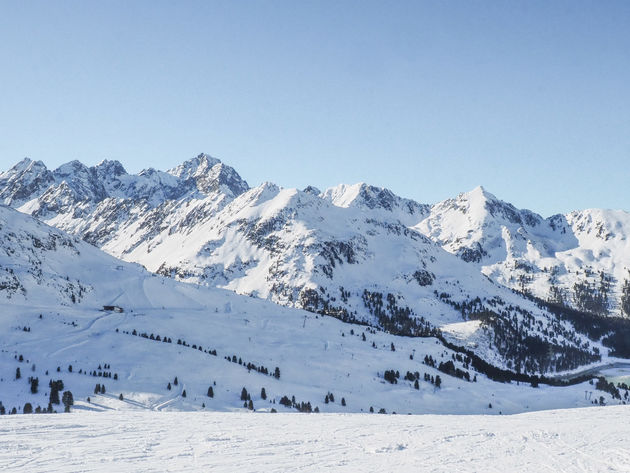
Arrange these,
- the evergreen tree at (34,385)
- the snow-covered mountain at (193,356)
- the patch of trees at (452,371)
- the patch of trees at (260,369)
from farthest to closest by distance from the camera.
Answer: the patch of trees at (452,371)
the patch of trees at (260,369)
the snow-covered mountain at (193,356)
the evergreen tree at (34,385)

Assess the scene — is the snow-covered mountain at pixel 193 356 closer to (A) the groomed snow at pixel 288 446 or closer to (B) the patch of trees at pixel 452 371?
(B) the patch of trees at pixel 452 371

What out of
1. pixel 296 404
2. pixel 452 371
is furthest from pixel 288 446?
pixel 452 371

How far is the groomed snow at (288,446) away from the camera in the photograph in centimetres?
1644

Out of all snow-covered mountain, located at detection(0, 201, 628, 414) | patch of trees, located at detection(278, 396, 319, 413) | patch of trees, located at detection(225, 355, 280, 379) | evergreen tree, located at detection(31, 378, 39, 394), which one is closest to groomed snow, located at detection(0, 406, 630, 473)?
snow-covered mountain, located at detection(0, 201, 628, 414)

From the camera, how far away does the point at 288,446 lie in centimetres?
1952

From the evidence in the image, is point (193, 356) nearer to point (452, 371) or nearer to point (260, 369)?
point (260, 369)

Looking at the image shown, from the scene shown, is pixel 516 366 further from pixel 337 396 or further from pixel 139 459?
pixel 139 459

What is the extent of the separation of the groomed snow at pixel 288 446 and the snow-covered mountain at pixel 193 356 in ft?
77.4

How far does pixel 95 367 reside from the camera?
60.8 meters

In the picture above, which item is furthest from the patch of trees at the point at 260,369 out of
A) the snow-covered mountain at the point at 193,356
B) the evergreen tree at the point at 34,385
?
the evergreen tree at the point at 34,385

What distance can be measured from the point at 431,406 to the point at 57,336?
61.0m

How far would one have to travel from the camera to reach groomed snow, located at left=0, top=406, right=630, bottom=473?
1644 centimetres

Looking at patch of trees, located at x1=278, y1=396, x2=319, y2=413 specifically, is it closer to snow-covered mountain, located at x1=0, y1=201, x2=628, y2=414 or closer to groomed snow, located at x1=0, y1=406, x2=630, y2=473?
snow-covered mountain, located at x1=0, y1=201, x2=628, y2=414

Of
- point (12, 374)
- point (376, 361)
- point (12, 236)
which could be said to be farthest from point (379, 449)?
point (12, 236)
